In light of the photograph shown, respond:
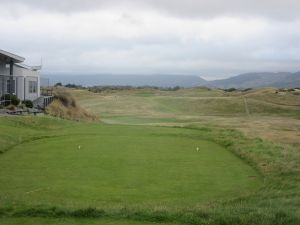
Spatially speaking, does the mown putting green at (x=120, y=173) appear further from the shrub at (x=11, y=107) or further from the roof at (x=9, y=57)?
the roof at (x=9, y=57)

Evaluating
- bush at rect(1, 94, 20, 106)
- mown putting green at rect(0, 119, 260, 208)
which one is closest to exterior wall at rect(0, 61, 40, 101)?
bush at rect(1, 94, 20, 106)

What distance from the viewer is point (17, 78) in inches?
1852

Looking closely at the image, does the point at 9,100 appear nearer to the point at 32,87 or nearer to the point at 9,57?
the point at 9,57

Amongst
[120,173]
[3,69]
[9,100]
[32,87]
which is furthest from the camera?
[32,87]

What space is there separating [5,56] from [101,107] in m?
32.8

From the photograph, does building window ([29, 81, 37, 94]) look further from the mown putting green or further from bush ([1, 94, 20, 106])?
the mown putting green

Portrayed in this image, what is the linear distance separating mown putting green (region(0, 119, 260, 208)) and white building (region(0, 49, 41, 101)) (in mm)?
21938

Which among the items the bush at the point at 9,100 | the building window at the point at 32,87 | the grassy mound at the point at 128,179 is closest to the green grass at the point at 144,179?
the grassy mound at the point at 128,179

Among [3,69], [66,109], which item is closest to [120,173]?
[66,109]

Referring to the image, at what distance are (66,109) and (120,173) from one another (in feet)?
106

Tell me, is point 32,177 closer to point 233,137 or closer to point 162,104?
point 233,137

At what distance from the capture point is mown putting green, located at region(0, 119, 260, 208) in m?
12.4

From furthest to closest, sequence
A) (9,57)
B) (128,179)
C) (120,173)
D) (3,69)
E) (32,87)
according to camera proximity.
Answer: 1. (32,87)
2. (3,69)
3. (9,57)
4. (120,173)
5. (128,179)

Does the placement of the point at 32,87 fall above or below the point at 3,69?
below
